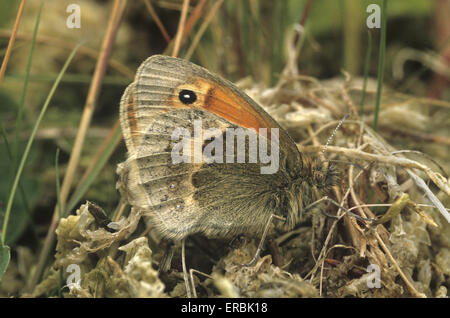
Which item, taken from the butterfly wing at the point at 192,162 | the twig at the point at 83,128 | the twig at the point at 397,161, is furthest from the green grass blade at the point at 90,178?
the twig at the point at 397,161

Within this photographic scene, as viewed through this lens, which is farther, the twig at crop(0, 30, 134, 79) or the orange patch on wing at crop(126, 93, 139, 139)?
the twig at crop(0, 30, 134, 79)

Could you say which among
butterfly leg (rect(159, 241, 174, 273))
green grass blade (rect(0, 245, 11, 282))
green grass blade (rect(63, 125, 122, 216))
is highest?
green grass blade (rect(63, 125, 122, 216))

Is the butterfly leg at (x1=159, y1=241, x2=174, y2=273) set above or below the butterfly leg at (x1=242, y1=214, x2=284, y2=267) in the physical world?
below

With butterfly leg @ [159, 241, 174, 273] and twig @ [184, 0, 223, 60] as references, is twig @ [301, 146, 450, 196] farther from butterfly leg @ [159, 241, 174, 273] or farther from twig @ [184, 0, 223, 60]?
twig @ [184, 0, 223, 60]

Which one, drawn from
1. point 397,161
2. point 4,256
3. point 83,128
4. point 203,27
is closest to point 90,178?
point 83,128

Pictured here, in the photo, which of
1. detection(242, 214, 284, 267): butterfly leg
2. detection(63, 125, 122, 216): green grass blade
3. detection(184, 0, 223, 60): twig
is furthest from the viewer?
detection(184, 0, 223, 60): twig

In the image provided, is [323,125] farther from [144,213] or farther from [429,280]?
[144,213]

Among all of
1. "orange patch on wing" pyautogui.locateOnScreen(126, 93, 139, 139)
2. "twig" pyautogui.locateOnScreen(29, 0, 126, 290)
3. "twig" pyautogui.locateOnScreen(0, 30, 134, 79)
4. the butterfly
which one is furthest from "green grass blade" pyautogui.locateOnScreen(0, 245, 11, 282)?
"twig" pyautogui.locateOnScreen(0, 30, 134, 79)
